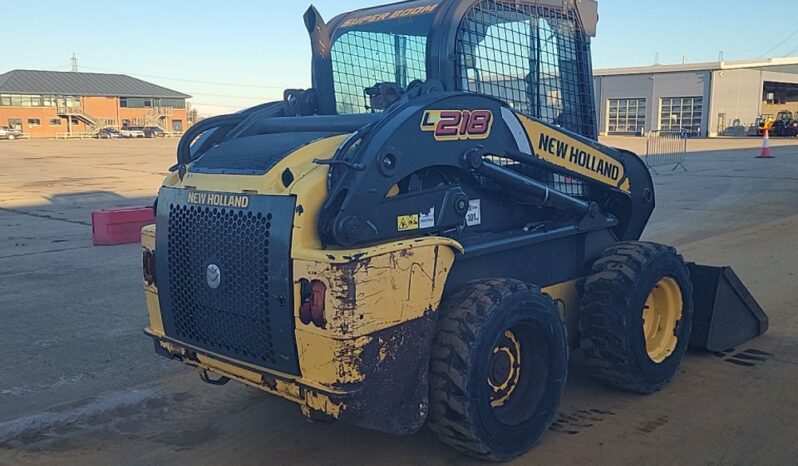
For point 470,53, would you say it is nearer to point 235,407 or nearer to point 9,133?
point 235,407

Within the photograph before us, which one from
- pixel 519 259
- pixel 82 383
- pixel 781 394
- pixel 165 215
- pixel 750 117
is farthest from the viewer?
pixel 750 117

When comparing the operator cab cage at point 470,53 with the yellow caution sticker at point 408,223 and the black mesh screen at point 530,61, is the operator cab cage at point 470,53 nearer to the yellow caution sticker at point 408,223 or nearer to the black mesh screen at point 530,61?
the black mesh screen at point 530,61

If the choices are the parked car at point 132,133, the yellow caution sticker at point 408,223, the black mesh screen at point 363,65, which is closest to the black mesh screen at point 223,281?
the yellow caution sticker at point 408,223

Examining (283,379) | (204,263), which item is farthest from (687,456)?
(204,263)

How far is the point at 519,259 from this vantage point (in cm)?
443

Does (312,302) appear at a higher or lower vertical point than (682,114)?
lower

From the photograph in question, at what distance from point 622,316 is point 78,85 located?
9048cm

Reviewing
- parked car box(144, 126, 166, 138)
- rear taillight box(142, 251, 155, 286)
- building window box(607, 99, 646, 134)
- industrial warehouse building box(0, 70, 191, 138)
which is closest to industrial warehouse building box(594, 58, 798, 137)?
building window box(607, 99, 646, 134)

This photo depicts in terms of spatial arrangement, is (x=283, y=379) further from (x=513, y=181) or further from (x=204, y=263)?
(x=513, y=181)

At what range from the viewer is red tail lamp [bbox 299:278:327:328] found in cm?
325

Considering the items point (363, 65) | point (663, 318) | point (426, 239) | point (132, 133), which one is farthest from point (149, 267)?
point (132, 133)

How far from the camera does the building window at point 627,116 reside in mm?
59000

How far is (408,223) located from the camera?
144 inches

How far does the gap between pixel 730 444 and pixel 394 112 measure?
261 centimetres
